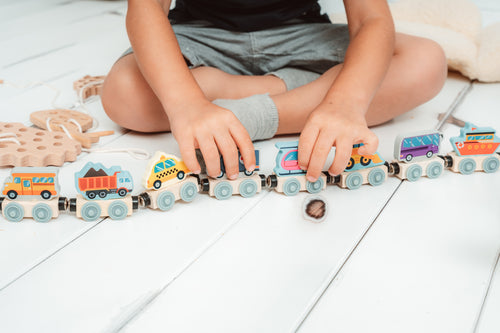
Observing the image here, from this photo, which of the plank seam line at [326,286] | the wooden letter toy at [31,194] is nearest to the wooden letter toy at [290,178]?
the plank seam line at [326,286]

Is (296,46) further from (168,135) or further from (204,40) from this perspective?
(168,135)

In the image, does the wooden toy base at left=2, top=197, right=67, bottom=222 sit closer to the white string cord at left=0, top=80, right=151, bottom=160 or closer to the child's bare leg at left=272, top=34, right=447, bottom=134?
the white string cord at left=0, top=80, right=151, bottom=160

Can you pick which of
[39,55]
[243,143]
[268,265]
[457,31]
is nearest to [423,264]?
[268,265]

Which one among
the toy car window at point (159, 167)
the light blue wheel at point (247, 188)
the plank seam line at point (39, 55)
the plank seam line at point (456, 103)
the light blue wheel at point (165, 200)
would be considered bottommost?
the plank seam line at point (456, 103)

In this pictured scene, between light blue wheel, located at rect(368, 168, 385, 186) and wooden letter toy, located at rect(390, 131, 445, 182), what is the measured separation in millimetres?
30

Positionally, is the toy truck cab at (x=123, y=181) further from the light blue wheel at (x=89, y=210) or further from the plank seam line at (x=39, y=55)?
the plank seam line at (x=39, y=55)

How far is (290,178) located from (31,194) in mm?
360

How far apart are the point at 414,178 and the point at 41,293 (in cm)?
56

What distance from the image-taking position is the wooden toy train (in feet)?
2.31

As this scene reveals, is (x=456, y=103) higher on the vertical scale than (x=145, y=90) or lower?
lower

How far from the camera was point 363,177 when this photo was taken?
80 cm

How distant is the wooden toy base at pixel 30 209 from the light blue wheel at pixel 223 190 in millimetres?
219

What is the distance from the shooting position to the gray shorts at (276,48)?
106 cm

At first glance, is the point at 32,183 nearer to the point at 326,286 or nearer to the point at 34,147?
the point at 34,147
